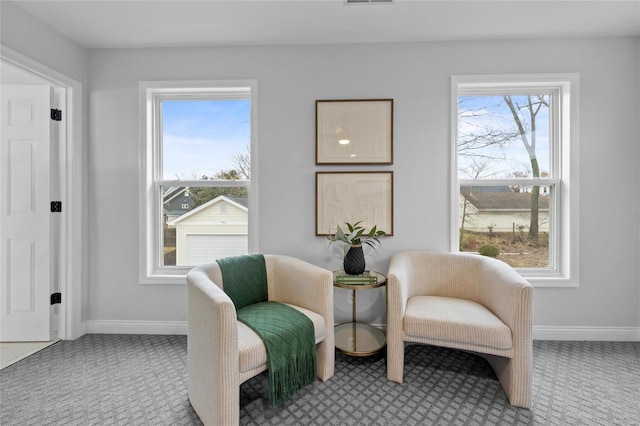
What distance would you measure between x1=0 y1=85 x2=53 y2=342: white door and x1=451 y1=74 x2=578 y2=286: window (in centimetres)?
342

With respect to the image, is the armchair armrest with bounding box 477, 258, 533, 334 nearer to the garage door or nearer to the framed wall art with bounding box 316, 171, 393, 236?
the framed wall art with bounding box 316, 171, 393, 236

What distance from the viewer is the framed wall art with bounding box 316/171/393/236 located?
263cm

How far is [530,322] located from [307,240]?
5.37ft

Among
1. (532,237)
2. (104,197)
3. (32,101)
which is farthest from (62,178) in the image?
(532,237)

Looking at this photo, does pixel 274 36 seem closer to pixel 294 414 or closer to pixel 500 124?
pixel 500 124

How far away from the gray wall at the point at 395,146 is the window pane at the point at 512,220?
0.26 meters

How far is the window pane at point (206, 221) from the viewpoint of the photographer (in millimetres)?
2830

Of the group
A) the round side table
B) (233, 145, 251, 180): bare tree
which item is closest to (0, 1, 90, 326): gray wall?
(233, 145, 251, 180): bare tree

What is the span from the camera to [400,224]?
2646mm

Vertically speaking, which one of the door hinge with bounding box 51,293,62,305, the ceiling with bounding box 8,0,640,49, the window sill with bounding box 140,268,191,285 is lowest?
the door hinge with bounding box 51,293,62,305

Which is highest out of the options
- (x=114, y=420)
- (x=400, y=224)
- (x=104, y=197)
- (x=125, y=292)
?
(x=104, y=197)

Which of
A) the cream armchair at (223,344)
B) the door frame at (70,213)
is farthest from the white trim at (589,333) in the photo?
the door frame at (70,213)

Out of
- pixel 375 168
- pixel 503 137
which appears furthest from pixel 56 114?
pixel 503 137

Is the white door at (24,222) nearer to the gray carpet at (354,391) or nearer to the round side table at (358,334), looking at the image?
the gray carpet at (354,391)
